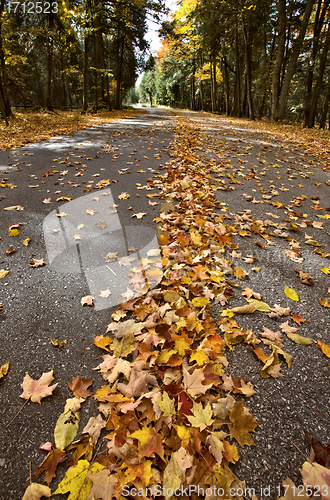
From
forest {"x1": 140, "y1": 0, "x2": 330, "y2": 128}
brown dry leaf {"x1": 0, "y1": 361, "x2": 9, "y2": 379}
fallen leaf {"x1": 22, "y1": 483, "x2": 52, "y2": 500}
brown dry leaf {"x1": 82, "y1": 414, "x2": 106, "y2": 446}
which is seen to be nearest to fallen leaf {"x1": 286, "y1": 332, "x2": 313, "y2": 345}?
brown dry leaf {"x1": 82, "y1": 414, "x2": 106, "y2": 446}

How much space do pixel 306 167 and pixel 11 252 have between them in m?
6.74

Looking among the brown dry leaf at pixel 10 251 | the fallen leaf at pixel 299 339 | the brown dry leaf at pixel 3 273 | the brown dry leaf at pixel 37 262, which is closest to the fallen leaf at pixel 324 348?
the fallen leaf at pixel 299 339

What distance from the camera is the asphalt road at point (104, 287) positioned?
126cm

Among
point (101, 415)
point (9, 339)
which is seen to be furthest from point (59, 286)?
point (101, 415)

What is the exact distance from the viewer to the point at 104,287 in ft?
7.16

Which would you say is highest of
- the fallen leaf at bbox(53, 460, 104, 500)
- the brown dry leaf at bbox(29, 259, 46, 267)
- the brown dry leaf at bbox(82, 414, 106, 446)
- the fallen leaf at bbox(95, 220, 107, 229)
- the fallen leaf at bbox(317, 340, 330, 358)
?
the fallen leaf at bbox(95, 220, 107, 229)

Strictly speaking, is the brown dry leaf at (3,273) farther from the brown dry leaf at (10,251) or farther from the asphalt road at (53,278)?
the brown dry leaf at (10,251)

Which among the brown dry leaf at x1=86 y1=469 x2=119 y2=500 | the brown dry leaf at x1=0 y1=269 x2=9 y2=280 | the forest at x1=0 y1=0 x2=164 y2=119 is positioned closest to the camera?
the brown dry leaf at x1=86 y1=469 x2=119 y2=500

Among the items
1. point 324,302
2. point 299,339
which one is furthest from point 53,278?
point 324,302

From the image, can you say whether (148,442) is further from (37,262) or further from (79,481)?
(37,262)

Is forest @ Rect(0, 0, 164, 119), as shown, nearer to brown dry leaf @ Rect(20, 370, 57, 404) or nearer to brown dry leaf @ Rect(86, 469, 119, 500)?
brown dry leaf @ Rect(20, 370, 57, 404)

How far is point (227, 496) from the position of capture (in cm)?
106

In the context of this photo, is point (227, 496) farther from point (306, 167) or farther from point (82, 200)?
point (306, 167)

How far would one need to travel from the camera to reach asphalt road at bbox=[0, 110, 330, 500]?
4.12ft
